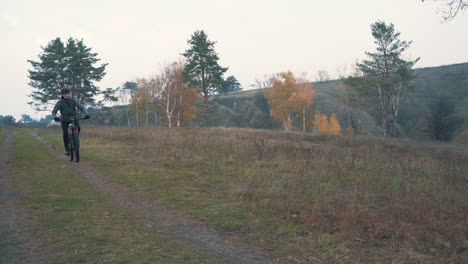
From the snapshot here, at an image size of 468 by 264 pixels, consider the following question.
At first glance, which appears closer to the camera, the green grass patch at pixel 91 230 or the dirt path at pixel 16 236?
the dirt path at pixel 16 236

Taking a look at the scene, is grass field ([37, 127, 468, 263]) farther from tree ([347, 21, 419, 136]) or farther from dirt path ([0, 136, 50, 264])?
tree ([347, 21, 419, 136])

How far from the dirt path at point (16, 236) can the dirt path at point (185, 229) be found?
1.47 metres

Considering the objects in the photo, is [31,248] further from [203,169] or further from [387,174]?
[387,174]

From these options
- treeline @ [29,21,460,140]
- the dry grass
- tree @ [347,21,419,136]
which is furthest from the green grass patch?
tree @ [347,21,419,136]

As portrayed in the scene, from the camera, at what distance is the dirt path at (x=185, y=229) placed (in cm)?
348

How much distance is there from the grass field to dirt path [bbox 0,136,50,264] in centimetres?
220

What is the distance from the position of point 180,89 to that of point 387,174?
4675 cm

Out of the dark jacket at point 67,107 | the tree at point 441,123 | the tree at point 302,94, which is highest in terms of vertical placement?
the tree at point 302,94

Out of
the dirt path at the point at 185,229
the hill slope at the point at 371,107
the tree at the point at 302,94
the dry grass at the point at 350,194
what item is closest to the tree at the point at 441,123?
the hill slope at the point at 371,107

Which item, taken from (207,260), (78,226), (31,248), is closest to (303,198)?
(207,260)

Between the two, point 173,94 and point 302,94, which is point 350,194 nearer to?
point 173,94

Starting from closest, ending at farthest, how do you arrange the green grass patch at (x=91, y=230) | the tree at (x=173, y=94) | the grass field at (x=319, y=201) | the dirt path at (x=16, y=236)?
the dirt path at (x=16, y=236)
the green grass patch at (x=91, y=230)
the grass field at (x=319, y=201)
the tree at (x=173, y=94)

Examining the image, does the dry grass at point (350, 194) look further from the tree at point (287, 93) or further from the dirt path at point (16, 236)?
the tree at point (287, 93)

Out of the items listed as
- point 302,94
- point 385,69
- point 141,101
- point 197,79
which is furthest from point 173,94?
point 385,69
